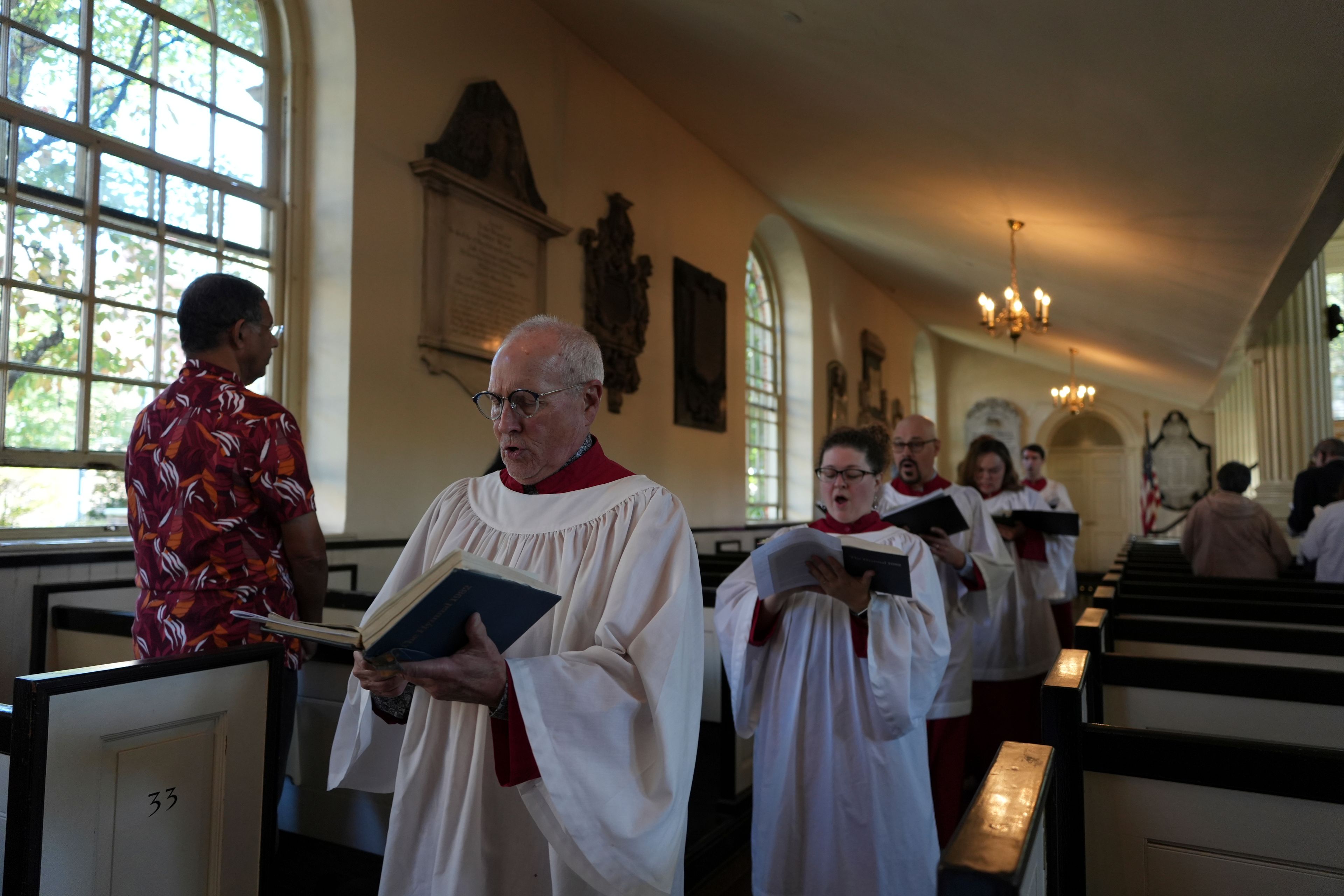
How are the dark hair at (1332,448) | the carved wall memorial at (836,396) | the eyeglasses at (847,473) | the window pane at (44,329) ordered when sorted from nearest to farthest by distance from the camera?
the eyeglasses at (847,473), the window pane at (44,329), the dark hair at (1332,448), the carved wall memorial at (836,396)

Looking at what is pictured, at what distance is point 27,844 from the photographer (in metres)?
1.44

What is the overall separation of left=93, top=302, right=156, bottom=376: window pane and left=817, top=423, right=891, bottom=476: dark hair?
2.87 meters

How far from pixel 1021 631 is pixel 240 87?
460 cm

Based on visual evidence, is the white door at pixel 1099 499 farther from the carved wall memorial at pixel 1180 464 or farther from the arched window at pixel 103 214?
the arched window at pixel 103 214

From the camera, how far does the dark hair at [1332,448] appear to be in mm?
6086

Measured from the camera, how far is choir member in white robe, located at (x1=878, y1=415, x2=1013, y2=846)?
3.29 meters

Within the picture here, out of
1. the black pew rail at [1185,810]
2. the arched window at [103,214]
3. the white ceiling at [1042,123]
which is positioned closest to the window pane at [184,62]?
the arched window at [103,214]

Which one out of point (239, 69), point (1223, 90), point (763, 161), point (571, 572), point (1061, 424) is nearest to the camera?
point (571, 572)

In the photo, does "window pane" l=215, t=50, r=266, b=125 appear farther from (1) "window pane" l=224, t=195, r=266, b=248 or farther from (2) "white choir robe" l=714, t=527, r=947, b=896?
(2) "white choir robe" l=714, t=527, r=947, b=896

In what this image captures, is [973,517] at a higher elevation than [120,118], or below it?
below

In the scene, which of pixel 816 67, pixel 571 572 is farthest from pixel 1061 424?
pixel 571 572

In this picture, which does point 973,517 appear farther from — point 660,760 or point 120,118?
point 120,118

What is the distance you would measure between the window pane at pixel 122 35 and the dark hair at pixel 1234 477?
5.97m

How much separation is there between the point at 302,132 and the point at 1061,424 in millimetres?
15022
